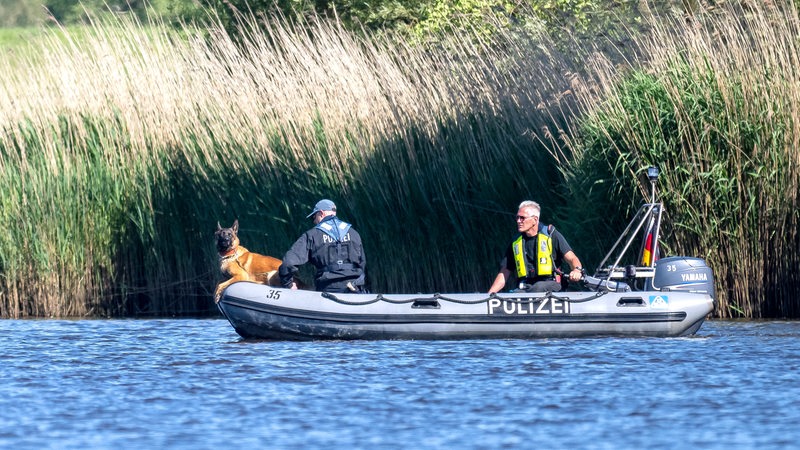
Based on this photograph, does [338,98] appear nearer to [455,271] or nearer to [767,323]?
[455,271]

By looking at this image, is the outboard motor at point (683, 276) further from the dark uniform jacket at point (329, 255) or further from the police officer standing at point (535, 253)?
the dark uniform jacket at point (329, 255)

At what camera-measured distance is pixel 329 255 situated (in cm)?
1191

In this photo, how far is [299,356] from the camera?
421 inches

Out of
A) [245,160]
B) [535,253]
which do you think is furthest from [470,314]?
[245,160]

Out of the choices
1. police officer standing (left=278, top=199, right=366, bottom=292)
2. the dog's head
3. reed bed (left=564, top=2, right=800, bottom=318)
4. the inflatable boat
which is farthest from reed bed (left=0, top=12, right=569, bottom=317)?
the inflatable boat

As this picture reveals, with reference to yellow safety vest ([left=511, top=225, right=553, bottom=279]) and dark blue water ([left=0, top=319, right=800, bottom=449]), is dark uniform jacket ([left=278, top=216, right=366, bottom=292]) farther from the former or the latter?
yellow safety vest ([left=511, top=225, right=553, bottom=279])

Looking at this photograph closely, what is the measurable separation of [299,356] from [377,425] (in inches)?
123

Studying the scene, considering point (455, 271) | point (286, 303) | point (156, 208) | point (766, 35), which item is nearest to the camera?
point (286, 303)

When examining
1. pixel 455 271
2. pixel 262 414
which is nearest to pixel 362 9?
pixel 455 271

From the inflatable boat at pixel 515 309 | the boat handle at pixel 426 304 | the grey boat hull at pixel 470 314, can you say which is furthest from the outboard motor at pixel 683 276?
the boat handle at pixel 426 304

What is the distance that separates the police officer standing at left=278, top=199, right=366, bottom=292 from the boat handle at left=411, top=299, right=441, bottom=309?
0.81m

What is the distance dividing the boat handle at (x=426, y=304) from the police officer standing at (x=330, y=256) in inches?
32.0

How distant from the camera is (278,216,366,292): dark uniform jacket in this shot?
1185cm

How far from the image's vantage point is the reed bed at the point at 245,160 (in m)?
13.6
